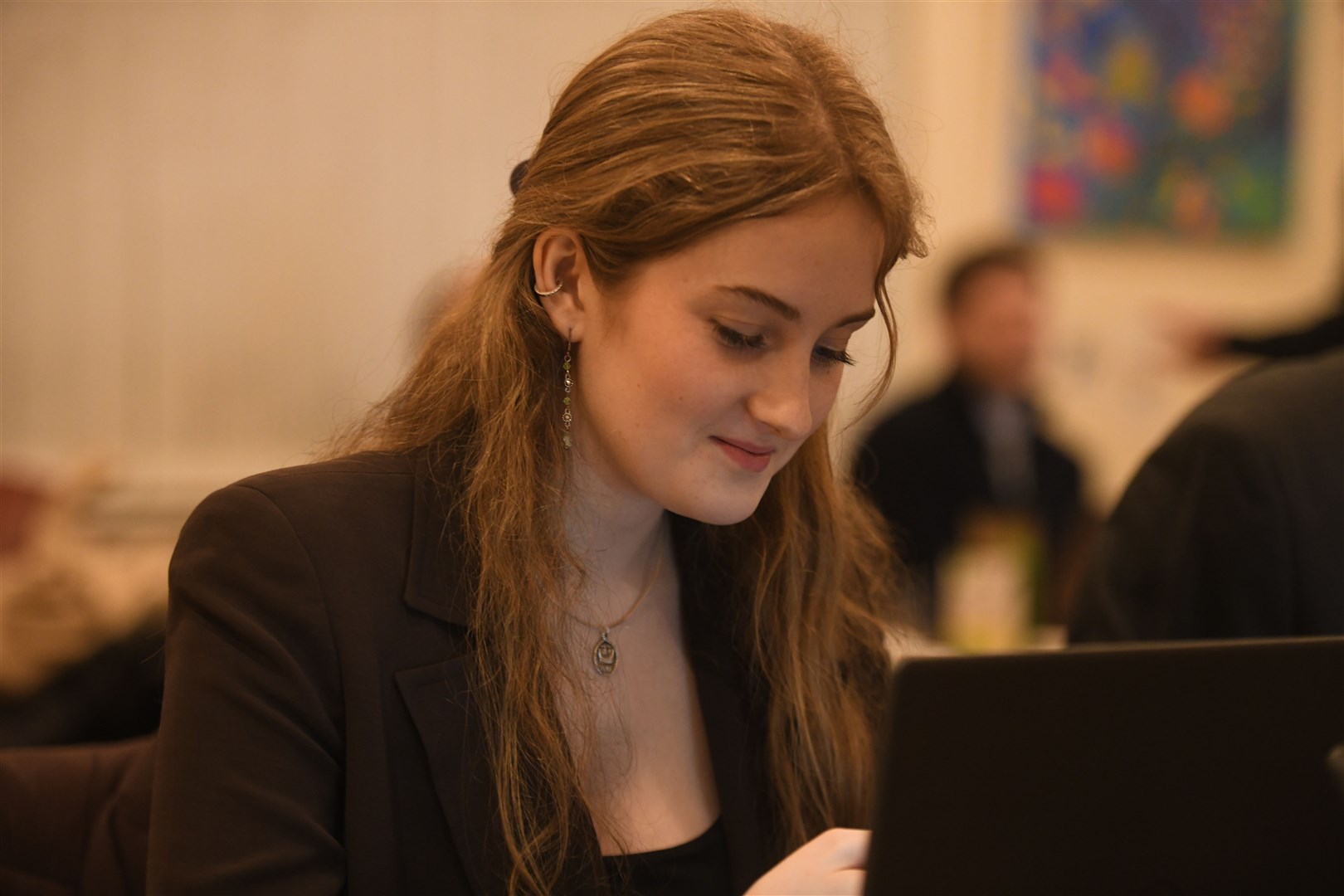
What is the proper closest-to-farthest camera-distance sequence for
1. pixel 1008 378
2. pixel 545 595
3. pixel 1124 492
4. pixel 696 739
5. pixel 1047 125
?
pixel 545 595 → pixel 696 739 → pixel 1124 492 → pixel 1008 378 → pixel 1047 125

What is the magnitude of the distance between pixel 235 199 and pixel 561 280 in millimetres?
2624

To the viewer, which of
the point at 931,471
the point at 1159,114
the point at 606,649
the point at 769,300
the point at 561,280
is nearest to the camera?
the point at 769,300

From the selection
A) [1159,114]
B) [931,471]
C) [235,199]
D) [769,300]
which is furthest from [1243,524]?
[1159,114]

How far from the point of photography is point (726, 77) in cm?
113

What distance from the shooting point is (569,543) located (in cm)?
129

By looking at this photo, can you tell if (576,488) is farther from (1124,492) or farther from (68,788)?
(1124,492)

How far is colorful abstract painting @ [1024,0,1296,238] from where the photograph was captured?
14.1 ft

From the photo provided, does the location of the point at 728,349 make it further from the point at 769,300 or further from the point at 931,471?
the point at 931,471

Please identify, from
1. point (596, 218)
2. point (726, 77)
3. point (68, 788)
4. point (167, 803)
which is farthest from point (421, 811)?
point (726, 77)

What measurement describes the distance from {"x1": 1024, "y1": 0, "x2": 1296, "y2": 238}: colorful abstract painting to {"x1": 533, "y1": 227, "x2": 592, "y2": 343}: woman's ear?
3.42 meters

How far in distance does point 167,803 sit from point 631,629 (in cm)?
51

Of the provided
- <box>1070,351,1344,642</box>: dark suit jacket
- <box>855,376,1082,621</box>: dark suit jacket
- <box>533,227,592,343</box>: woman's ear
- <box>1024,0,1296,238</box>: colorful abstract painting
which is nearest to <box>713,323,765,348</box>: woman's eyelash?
<box>533,227,592,343</box>: woman's ear

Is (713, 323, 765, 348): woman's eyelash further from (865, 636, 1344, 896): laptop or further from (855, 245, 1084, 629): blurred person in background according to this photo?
(855, 245, 1084, 629): blurred person in background

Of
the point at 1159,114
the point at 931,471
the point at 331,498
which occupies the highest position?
the point at 1159,114
